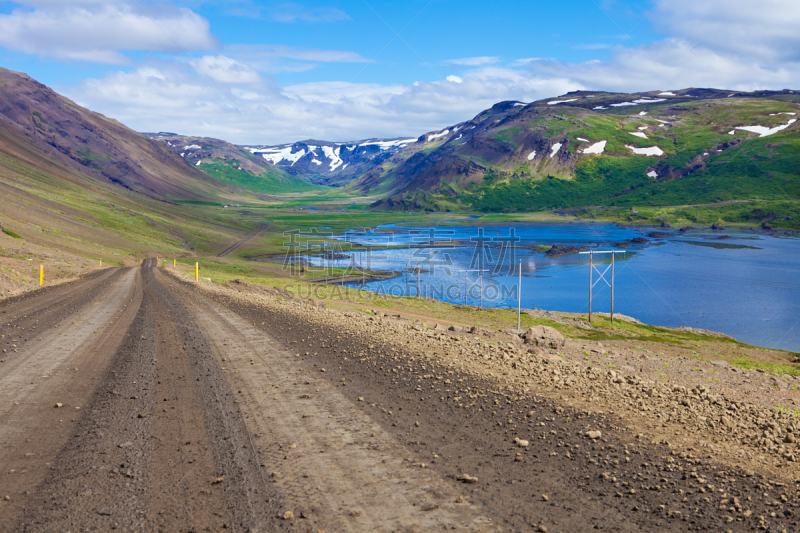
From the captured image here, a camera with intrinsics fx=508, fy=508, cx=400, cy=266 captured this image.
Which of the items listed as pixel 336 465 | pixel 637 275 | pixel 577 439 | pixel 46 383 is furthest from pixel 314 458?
pixel 637 275

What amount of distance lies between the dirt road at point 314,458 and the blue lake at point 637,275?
4742cm

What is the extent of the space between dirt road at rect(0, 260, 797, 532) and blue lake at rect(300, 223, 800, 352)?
156 feet

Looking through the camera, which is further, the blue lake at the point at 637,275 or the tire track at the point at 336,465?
the blue lake at the point at 637,275

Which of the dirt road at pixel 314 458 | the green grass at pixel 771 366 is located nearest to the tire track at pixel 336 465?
the dirt road at pixel 314 458

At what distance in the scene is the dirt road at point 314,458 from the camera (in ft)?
22.6

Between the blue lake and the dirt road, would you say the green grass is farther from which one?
the dirt road

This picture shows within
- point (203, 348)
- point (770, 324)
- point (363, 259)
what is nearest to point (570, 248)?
point (363, 259)

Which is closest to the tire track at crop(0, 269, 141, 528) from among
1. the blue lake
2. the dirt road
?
the dirt road

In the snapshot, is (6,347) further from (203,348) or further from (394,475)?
(394,475)

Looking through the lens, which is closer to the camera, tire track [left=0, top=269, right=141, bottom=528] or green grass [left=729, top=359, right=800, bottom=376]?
tire track [left=0, top=269, right=141, bottom=528]

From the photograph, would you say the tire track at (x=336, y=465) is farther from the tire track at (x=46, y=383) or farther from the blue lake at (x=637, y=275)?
the blue lake at (x=637, y=275)

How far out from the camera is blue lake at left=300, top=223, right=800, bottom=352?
59.0 m

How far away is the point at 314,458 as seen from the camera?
8.47m

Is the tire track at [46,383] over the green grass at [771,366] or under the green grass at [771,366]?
over
